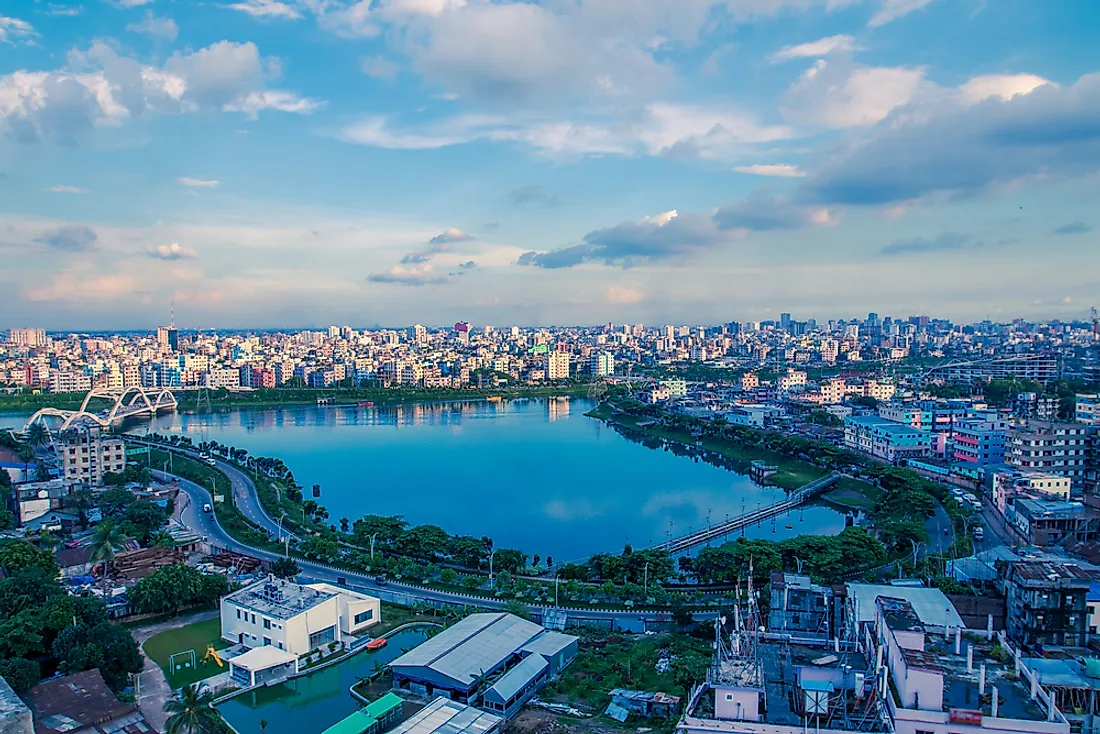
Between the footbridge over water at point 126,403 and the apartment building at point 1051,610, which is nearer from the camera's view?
the apartment building at point 1051,610

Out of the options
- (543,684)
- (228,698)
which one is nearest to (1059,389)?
(543,684)

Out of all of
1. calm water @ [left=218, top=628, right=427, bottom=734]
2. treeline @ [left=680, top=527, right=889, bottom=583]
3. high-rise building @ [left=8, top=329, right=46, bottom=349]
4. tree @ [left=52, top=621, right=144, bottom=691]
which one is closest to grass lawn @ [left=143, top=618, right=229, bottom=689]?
tree @ [left=52, top=621, right=144, bottom=691]

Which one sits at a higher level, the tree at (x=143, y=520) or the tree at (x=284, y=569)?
the tree at (x=143, y=520)

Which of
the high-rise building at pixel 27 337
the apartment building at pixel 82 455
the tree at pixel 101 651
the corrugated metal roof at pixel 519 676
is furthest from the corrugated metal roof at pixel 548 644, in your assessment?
the high-rise building at pixel 27 337

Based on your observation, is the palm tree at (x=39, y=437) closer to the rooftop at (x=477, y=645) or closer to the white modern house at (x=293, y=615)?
the white modern house at (x=293, y=615)

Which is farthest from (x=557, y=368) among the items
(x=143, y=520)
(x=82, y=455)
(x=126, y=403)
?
(x=143, y=520)

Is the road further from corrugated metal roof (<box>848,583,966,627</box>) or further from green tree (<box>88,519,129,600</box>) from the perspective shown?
corrugated metal roof (<box>848,583,966,627</box>)
